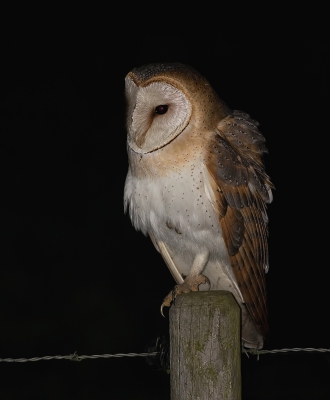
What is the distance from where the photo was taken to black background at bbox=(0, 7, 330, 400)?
5406 mm

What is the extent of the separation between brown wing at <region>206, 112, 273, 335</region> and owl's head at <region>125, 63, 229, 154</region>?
106mm

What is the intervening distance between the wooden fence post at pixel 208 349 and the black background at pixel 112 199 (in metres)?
4.04

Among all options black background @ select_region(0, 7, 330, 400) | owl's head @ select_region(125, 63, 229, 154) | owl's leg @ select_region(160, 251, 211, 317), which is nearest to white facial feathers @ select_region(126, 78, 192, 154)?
owl's head @ select_region(125, 63, 229, 154)

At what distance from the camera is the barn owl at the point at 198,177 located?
195 cm

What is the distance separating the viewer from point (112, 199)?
6215mm

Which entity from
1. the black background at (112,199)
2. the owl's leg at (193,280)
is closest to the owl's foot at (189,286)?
the owl's leg at (193,280)

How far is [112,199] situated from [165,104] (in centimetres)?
427

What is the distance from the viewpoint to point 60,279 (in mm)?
5895

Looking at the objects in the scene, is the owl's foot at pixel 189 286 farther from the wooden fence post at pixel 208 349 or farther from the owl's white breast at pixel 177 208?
the wooden fence post at pixel 208 349

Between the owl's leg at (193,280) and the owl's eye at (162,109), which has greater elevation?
the owl's eye at (162,109)

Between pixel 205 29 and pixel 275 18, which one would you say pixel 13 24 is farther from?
pixel 275 18

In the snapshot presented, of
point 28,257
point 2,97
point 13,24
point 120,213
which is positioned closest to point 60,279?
point 28,257

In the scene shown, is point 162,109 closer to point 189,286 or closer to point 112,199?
point 189,286

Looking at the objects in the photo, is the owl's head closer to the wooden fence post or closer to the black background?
the wooden fence post
